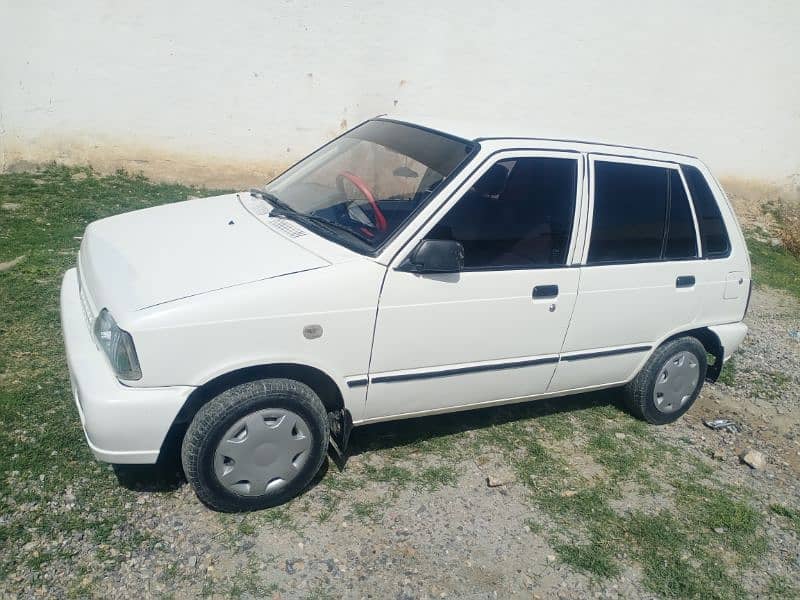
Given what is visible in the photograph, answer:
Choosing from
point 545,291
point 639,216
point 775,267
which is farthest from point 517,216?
point 775,267

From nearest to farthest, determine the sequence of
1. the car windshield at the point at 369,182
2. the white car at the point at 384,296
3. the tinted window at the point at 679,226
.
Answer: the white car at the point at 384,296, the car windshield at the point at 369,182, the tinted window at the point at 679,226

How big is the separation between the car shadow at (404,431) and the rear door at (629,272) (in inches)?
20.5

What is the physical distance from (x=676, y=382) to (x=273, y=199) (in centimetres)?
291

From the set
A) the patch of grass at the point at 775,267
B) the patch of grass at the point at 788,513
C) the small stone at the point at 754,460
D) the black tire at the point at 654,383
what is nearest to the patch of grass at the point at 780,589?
the patch of grass at the point at 788,513

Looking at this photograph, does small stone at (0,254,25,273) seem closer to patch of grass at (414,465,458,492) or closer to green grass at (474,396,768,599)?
patch of grass at (414,465,458,492)

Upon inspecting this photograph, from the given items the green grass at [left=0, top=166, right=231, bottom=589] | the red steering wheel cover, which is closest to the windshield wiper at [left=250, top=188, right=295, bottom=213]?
the red steering wheel cover

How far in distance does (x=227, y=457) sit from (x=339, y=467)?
0.77 metres

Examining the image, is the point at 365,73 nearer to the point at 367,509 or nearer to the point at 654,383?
the point at 654,383

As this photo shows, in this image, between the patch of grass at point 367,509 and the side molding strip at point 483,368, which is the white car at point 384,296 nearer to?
the side molding strip at point 483,368

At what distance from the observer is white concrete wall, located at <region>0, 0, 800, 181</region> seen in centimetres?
823

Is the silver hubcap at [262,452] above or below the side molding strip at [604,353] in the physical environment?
below

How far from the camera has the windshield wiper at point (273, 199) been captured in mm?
3883

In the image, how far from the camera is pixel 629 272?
4094mm

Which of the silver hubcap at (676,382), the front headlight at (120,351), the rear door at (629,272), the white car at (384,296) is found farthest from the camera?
the silver hubcap at (676,382)
